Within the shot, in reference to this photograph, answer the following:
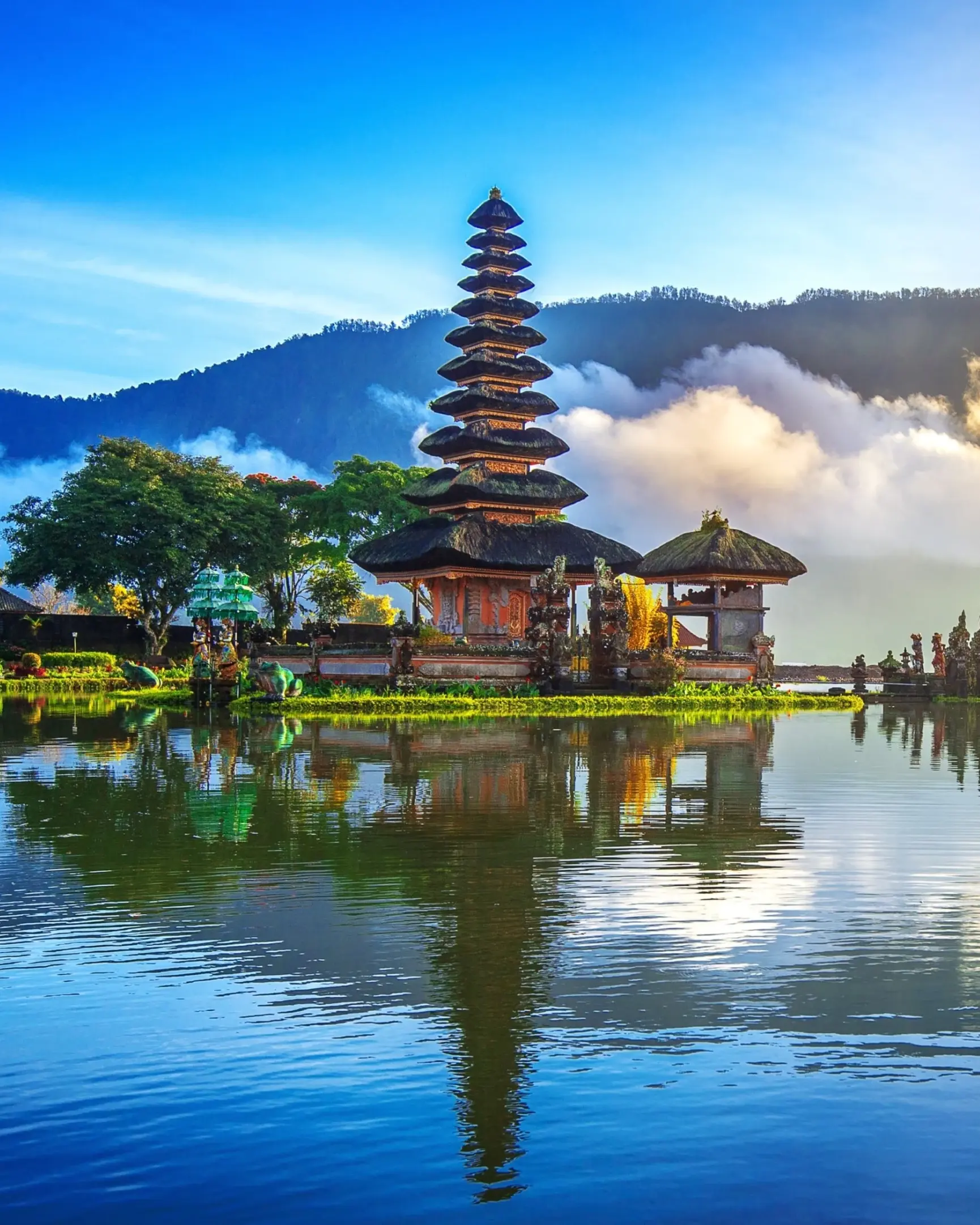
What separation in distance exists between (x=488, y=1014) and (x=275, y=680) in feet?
79.9

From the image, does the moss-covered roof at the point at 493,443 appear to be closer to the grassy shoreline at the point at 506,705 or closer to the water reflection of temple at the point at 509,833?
the grassy shoreline at the point at 506,705

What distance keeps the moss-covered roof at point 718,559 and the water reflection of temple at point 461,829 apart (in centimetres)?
2211

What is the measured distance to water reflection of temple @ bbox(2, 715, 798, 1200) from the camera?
5984mm

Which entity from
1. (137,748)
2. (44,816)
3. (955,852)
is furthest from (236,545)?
(955,852)

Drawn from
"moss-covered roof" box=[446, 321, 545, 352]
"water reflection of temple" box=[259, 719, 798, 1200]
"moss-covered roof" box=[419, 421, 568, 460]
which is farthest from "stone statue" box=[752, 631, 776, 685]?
"water reflection of temple" box=[259, 719, 798, 1200]

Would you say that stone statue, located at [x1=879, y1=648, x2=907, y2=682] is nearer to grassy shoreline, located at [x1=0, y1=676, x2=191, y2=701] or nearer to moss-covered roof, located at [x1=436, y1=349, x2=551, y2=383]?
moss-covered roof, located at [x1=436, y1=349, x2=551, y2=383]

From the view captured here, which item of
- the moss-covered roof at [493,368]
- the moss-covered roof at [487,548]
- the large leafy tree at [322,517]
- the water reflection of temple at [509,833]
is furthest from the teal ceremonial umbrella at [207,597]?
the large leafy tree at [322,517]

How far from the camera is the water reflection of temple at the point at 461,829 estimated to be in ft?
19.6

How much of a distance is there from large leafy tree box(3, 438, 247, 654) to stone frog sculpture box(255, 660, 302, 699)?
Answer: 1879 cm

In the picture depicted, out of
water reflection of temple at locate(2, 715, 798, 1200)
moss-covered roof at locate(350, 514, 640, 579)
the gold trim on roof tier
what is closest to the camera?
water reflection of temple at locate(2, 715, 798, 1200)

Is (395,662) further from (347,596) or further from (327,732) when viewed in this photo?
(347,596)

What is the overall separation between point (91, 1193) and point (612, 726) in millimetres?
21764

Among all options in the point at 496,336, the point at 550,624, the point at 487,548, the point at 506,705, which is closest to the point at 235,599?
the point at 506,705

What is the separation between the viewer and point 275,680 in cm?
2978
